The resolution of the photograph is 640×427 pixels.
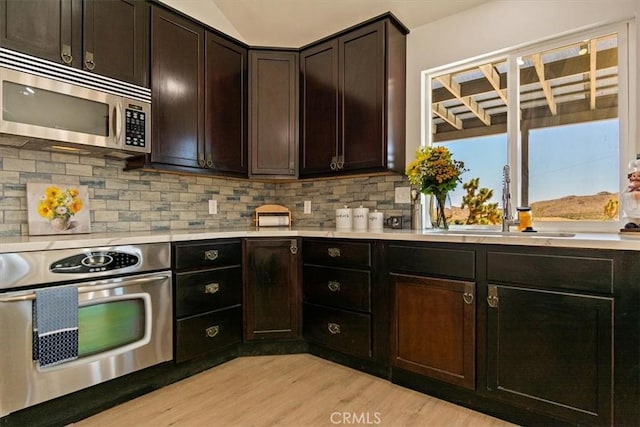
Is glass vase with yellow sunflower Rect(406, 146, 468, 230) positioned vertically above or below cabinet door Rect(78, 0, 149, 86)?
below

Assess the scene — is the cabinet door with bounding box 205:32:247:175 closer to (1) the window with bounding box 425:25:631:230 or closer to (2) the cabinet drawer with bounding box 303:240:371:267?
(2) the cabinet drawer with bounding box 303:240:371:267

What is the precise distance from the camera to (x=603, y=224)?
79.3 inches

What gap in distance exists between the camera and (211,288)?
2.27 meters

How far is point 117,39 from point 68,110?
0.55m

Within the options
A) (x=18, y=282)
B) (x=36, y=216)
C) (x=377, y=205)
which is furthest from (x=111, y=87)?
(x=377, y=205)

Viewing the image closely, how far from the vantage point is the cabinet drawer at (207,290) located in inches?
83.1

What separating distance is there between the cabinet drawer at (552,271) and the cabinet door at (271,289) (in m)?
1.31

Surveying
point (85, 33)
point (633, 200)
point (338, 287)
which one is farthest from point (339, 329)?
point (85, 33)

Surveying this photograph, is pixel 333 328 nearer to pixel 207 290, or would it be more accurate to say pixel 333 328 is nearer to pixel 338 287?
pixel 338 287

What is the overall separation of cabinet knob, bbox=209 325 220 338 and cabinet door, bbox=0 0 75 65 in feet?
5.63

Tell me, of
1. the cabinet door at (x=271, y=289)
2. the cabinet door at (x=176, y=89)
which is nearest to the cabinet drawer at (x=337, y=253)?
the cabinet door at (x=271, y=289)

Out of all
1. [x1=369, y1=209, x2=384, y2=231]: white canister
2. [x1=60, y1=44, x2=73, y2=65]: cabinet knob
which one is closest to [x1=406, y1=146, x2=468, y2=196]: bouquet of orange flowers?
[x1=369, y1=209, x2=384, y2=231]: white canister

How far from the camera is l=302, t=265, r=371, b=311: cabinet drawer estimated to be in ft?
7.21

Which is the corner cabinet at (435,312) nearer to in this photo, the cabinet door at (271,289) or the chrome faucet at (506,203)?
the chrome faucet at (506,203)
